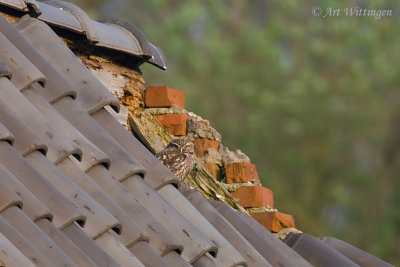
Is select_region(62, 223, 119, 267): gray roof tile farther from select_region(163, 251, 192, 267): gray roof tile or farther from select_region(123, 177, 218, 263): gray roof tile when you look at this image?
select_region(123, 177, 218, 263): gray roof tile

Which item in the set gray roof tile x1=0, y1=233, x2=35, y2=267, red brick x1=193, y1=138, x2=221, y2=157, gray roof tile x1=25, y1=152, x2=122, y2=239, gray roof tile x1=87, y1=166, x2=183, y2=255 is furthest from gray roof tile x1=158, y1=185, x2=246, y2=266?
red brick x1=193, y1=138, x2=221, y2=157

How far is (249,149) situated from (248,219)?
10372 mm

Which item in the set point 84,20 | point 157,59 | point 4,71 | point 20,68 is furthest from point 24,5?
point 157,59

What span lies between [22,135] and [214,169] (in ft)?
6.89

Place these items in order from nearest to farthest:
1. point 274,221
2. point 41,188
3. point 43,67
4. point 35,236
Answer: point 35,236
point 41,188
point 43,67
point 274,221

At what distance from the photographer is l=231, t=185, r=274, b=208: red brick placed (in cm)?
554

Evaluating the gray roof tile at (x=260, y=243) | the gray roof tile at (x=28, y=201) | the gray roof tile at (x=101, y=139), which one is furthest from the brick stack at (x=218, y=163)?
the gray roof tile at (x=28, y=201)

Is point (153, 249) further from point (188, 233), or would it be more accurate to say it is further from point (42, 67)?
point (42, 67)

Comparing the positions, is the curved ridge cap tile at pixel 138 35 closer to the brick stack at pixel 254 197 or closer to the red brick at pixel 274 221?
the brick stack at pixel 254 197

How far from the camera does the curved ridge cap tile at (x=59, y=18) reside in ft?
16.4

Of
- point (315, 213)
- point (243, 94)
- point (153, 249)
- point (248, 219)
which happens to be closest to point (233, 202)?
point (248, 219)

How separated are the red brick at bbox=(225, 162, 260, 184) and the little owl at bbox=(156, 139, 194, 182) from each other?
0.78 feet

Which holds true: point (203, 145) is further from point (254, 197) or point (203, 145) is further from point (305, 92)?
point (305, 92)

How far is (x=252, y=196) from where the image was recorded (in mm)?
5555
